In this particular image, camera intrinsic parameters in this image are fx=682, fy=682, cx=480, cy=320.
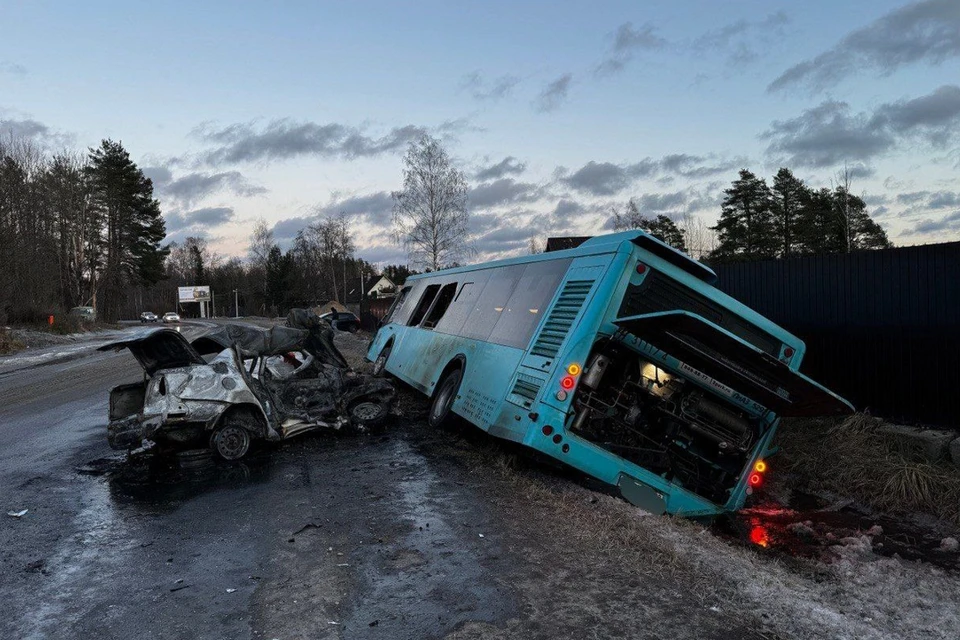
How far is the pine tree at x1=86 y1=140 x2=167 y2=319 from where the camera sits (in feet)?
190

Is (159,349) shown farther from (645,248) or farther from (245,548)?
(645,248)

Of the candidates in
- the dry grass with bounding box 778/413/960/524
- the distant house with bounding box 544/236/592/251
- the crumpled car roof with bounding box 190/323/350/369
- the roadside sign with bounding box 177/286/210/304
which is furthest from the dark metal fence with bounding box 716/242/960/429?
the roadside sign with bounding box 177/286/210/304

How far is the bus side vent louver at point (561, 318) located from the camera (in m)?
6.73

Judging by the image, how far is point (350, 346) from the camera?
90.8 feet

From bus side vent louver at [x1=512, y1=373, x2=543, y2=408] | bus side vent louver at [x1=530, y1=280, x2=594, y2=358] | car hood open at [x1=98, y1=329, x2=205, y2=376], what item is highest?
bus side vent louver at [x1=530, y1=280, x2=594, y2=358]

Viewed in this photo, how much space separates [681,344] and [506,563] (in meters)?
2.54

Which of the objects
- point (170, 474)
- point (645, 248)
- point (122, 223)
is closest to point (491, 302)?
point (645, 248)

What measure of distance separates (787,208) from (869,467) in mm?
36898

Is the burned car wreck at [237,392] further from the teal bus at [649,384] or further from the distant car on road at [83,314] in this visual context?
the distant car on road at [83,314]

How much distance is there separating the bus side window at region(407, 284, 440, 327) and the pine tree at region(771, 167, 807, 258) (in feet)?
107

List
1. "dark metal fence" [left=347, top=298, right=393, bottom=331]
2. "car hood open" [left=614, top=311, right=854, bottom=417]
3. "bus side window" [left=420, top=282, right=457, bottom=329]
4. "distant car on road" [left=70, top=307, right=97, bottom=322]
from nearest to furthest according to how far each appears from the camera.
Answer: "car hood open" [left=614, top=311, right=854, bottom=417]
"bus side window" [left=420, top=282, right=457, bottom=329]
"dark metal fence" [left=347, top=298, right=393, bottom=331]
"distant car on road" [left=70, top=307, right=97, bottom=322]

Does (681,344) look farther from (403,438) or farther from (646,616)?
(403,438)

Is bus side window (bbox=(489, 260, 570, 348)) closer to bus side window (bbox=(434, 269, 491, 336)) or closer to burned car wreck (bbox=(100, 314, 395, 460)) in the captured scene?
bus side window (bbox=(434, 269, 491, 336))

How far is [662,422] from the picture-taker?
6.82 m
